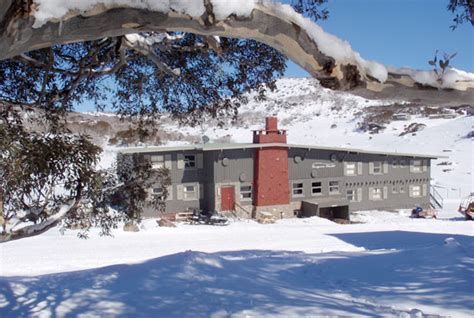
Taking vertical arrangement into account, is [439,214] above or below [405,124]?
below

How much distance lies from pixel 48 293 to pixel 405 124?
51.0m

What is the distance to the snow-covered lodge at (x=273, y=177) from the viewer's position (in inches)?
960

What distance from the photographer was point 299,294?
7621 mm

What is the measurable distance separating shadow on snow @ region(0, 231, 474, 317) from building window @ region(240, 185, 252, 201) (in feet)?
45.8

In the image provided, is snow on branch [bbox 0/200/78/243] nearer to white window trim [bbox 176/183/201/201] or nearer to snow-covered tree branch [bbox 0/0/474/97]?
snow-covered tree branch [bbox 0/0/474/97]

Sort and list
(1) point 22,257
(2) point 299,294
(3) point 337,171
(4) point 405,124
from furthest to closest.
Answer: (4) point 405,124, (3) point 337,171, (1) point 22,257, (2) point 299,294

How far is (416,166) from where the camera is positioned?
29312mm

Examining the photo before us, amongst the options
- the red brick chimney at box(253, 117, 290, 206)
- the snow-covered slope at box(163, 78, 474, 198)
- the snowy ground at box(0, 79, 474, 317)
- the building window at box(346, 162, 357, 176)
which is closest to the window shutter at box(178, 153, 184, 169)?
the snow-covered slope at box(163, 78, 474, 198)

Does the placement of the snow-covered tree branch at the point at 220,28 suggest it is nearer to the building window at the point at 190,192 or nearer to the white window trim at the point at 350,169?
the building window at the point at 190,192

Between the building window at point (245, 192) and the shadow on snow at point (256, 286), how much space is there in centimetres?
A: 1396

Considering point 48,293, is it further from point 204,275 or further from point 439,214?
point 439,214

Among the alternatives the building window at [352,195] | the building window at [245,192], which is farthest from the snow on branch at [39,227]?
the building window at [352,195]

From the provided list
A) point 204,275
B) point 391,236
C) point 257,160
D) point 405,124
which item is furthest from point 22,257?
point 405,124

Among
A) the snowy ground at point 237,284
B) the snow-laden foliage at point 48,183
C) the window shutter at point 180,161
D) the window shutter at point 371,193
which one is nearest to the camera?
the snow-laden foliage at point 48,183
